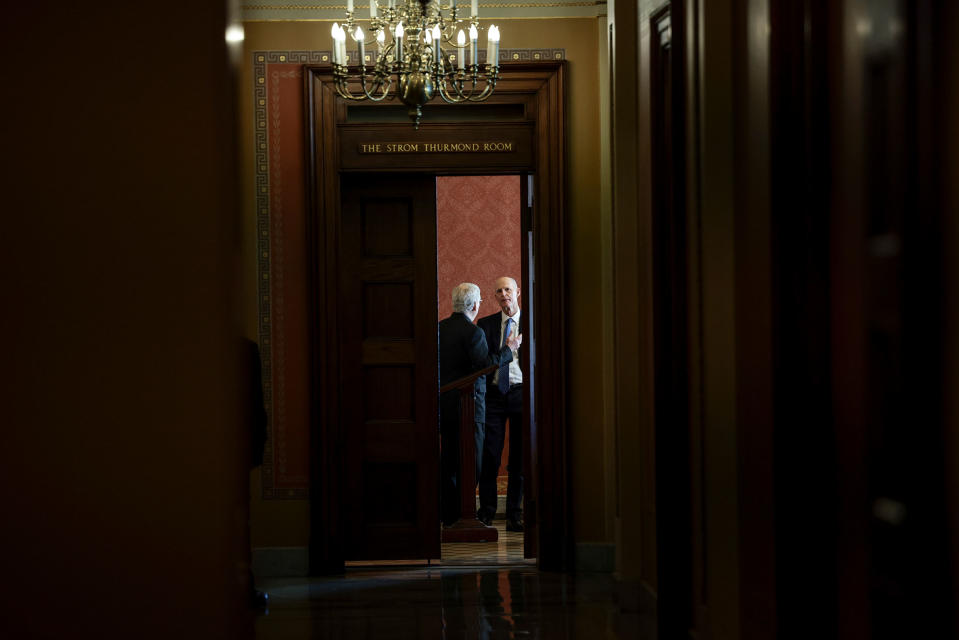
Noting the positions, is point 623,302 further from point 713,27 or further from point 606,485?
point 606,485

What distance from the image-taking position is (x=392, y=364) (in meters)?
5.57

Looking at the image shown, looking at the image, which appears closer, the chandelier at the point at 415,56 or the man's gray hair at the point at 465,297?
the chandelier at the point at 415,56

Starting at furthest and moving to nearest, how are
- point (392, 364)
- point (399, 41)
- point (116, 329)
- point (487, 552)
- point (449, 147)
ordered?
point (487, 552) → point (392, 364) → point (449, 147) → point (399, 41) → point (116, 329)

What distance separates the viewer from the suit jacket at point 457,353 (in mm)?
6609

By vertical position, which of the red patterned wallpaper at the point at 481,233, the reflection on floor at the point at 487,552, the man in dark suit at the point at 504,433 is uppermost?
the red patterned wallpaper at the point at 481,233

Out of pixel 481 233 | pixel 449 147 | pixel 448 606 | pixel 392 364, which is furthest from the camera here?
pixel 481 233

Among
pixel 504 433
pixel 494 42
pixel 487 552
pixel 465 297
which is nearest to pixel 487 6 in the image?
pixel 494 42

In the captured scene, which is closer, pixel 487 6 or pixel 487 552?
pixel 487 6

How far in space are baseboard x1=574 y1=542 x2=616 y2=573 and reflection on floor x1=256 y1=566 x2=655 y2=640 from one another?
0.08 metres

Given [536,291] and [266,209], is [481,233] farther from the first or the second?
[266,209]

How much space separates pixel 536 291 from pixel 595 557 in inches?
58.4

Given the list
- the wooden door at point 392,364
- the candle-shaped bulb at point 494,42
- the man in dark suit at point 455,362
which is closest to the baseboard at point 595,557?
the wooden door at point 392,364

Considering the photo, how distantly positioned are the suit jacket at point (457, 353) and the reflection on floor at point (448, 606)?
4.37ft

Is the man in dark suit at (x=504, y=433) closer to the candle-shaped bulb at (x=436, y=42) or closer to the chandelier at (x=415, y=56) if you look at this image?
the chandelier at (x=415, y=56)
